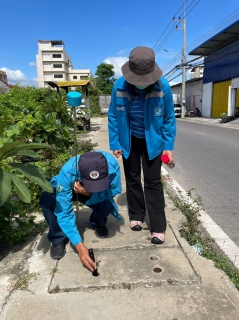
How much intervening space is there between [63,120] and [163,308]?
3931 millimetres

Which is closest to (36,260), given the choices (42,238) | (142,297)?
(42,238)

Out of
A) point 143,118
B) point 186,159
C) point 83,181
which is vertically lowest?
point 186,159

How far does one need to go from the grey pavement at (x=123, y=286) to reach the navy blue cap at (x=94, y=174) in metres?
0.69

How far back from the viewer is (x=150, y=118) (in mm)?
2518

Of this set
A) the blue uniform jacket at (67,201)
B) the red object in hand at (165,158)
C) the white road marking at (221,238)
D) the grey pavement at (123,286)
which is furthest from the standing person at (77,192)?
the white road marking at (221,238)

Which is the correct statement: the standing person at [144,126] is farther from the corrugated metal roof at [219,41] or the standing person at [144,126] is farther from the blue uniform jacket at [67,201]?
the corrugated metal roof at [219,41]

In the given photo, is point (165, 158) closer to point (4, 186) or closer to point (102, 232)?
point (102, 232)

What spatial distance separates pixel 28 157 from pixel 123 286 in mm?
3007

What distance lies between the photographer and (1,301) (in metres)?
1.90

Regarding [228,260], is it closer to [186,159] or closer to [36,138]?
[36,138]

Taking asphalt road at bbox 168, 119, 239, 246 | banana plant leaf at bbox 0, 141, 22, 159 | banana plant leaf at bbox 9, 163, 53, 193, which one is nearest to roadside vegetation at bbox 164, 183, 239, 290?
asphalt road at bbox 168, 119, 239, 246

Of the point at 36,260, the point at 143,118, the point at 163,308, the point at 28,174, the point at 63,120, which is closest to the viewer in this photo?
the point at 163,308

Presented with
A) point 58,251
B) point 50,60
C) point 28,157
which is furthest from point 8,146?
point 50,60

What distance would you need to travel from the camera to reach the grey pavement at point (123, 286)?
5.84 ft
